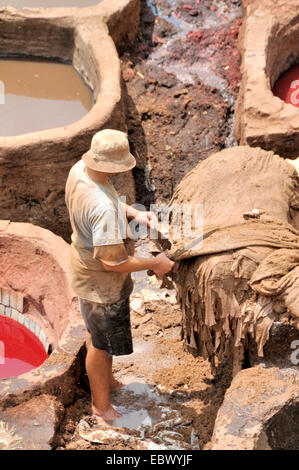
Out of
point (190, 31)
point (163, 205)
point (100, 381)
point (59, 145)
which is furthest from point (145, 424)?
point (190, 31)

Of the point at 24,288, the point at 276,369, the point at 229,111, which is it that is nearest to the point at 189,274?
Answer: the point at 276,369

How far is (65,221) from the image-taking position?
21.0 feet

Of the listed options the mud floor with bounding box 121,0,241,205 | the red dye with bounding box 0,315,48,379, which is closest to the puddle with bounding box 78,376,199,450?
the red dye with bounding box 0,315,48,379

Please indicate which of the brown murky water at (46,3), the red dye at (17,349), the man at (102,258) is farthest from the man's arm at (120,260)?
the brown murky water at (46,3)

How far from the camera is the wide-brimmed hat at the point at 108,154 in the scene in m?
3.98

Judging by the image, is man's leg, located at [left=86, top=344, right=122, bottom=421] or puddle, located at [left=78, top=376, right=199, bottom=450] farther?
man's leg, located at [left=86, top=344, right=122, bottom=421]

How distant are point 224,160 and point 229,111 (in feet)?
8.72

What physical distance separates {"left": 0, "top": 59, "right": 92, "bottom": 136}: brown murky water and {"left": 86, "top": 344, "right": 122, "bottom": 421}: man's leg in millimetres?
2944

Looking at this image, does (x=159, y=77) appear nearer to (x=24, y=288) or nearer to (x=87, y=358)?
(x=24, y=288)

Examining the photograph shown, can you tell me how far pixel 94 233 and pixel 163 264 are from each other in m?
0.47

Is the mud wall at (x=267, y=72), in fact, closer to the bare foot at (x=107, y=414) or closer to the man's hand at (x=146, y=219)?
the man's hand at (x=146, y=219)

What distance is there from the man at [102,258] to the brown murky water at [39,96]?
8.97 ft

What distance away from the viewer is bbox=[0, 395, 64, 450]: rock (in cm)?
411

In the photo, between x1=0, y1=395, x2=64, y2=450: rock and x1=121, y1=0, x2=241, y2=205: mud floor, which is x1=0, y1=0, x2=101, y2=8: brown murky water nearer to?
x1=121, y1=0, x2=241, y2=205: mud floor
